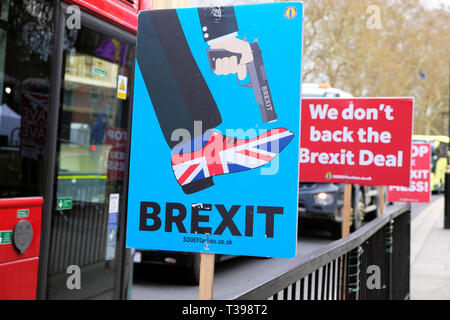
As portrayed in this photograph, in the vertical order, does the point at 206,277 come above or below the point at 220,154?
below

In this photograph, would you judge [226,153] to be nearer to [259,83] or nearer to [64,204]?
[259,83]

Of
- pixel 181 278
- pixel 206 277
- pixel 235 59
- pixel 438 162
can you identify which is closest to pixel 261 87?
pixel 235 59

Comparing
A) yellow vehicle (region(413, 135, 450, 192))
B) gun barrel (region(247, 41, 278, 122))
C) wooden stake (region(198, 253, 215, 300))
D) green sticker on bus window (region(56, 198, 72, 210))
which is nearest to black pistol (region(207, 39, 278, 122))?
gun barrel (region(247, 41, 278, 122))

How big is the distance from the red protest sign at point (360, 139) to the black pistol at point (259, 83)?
3066mm

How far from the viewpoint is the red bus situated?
134 inches

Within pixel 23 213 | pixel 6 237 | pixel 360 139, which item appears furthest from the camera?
pixel 360 139

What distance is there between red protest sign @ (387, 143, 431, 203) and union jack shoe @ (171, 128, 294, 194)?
9739 millimetres

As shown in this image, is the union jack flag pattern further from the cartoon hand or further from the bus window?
the bus window

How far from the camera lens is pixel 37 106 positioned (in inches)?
140

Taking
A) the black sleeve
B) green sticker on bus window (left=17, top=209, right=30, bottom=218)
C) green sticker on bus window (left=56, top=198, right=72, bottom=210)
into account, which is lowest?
green sticker on bus window (left=17, top=209, right=30, bottom=218)

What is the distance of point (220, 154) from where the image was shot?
89.7 inches

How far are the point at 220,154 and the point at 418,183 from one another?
10152 mm
